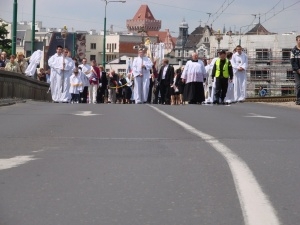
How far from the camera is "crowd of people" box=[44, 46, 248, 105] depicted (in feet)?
108

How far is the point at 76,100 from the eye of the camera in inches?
1577

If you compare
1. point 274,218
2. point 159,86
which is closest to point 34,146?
point 274,218

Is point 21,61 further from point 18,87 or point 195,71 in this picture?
point 195,71

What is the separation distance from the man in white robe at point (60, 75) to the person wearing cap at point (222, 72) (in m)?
7.41

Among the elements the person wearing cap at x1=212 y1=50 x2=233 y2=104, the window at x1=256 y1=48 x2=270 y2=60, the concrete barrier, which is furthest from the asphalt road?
the window at x1=256 y1=48 x2=270 y2=60

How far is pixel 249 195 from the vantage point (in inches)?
285

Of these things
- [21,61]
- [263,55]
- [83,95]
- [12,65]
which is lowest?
[83,95]

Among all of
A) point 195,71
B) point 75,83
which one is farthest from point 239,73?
point 75,83

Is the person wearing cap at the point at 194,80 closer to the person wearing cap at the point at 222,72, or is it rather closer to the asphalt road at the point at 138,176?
the person wearing cap at the point at 222,72

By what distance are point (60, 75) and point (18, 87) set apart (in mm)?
7806

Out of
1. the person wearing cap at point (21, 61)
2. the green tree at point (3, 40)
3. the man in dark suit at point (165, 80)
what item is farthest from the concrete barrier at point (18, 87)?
the green tree at point (3, 40)

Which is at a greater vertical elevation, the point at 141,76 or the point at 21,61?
the point at 21,61

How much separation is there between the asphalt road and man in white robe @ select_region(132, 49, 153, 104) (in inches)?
970

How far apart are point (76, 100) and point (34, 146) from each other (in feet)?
94.9
